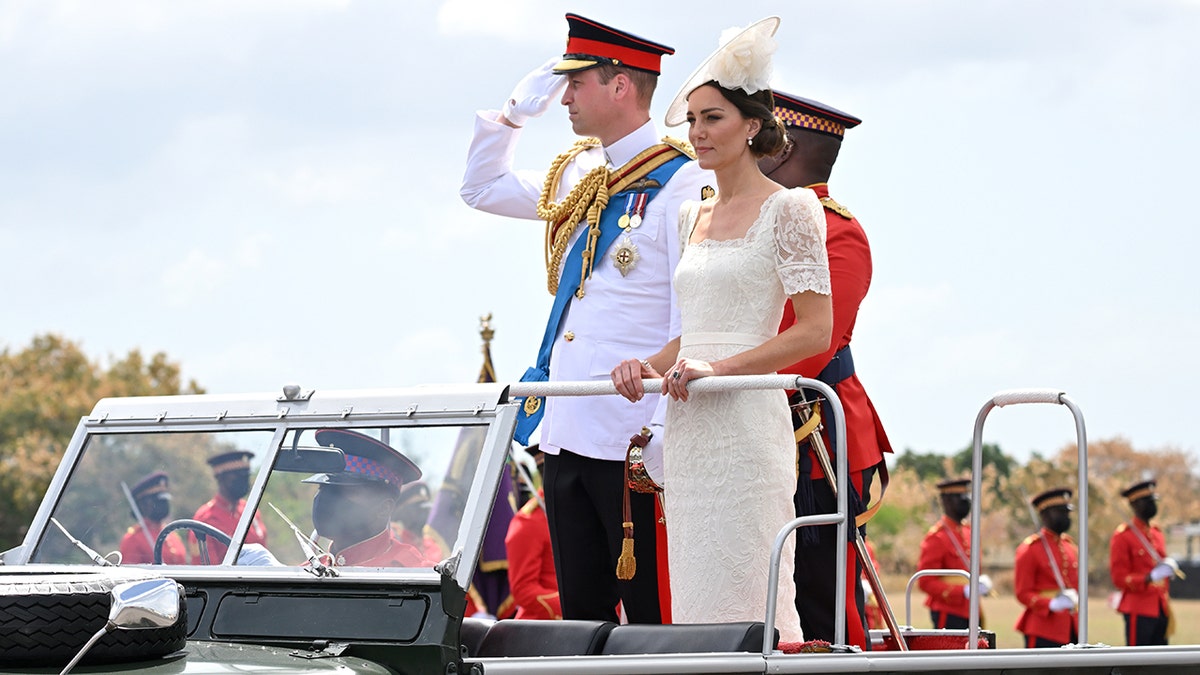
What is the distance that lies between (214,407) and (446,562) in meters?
1.12

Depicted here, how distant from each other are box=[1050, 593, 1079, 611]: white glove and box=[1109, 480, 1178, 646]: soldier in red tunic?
1.83 meters

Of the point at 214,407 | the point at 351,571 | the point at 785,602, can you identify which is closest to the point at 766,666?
the point at 785,602

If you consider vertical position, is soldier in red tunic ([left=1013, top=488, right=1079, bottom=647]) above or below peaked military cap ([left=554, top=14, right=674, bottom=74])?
below

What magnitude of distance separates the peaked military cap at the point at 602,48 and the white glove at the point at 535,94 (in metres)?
0.29

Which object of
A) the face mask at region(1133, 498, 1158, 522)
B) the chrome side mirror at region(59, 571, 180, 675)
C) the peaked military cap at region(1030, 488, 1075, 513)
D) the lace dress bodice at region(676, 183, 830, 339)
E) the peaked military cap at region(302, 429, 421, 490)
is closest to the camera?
the chrome side mirror at region(59, 571, 180, 675)

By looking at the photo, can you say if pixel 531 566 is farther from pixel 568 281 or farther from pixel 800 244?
pixel 800 244

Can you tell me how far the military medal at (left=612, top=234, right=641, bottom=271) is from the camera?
5.34m

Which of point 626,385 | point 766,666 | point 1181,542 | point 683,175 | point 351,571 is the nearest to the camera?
point 766,666

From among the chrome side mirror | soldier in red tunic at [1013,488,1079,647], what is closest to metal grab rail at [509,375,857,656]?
the chrome side mirror

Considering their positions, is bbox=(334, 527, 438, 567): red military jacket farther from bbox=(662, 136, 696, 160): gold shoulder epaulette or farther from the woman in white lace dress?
bbox=(662, 136, 696, 160): gold shoulder epaulette

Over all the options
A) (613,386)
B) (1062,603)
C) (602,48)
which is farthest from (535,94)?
(1062,603)

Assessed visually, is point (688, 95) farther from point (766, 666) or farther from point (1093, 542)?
point (1093, 542)

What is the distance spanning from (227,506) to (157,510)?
36cm

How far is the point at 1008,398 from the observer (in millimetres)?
4660
